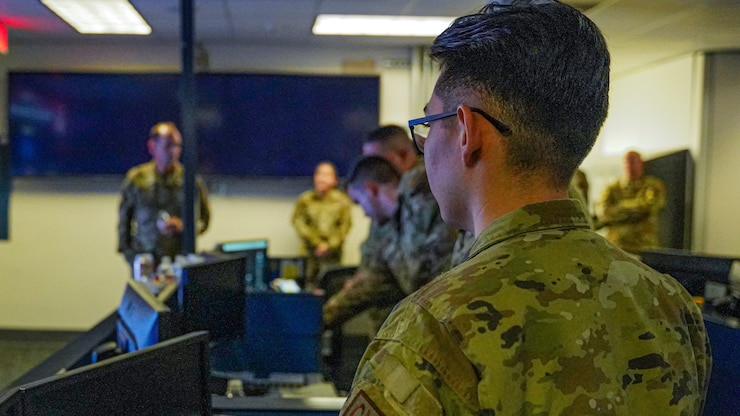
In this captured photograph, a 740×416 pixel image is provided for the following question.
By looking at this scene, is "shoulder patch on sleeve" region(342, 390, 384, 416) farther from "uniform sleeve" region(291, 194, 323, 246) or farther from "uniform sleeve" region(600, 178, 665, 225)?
"uniform sleeve" region(600, 178, 665, 225)

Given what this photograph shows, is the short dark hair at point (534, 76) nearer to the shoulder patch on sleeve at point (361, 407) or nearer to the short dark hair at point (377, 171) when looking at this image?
the shoulder patch on sleeve at point (361, 407)

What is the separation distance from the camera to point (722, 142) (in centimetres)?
588

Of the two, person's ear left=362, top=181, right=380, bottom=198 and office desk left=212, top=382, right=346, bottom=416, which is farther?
person's ear left=362, top=181, right=380, bottom=198

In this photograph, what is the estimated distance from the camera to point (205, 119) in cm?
612

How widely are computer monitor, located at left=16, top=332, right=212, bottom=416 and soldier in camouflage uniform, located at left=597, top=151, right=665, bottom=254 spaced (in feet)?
16.9

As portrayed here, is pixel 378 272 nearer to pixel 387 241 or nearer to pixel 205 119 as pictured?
pixel 387 241

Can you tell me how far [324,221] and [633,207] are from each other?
2.62 metres

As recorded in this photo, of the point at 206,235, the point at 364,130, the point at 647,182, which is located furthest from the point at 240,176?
the point at 647,182

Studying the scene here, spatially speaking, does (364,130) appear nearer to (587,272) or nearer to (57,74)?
(57,74)

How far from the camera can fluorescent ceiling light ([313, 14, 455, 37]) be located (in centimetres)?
519

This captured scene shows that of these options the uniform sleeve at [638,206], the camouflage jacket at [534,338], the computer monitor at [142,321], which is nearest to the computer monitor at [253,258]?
the computer monitor at [142,321]

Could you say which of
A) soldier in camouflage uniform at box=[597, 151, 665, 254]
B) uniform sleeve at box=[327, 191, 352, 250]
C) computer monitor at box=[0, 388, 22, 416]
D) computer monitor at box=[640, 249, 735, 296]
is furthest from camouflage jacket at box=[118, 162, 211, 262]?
computer monitor at box=[0, 388, 22, 416]

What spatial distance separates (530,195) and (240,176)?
5.61 m

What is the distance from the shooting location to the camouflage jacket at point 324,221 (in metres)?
5.82
